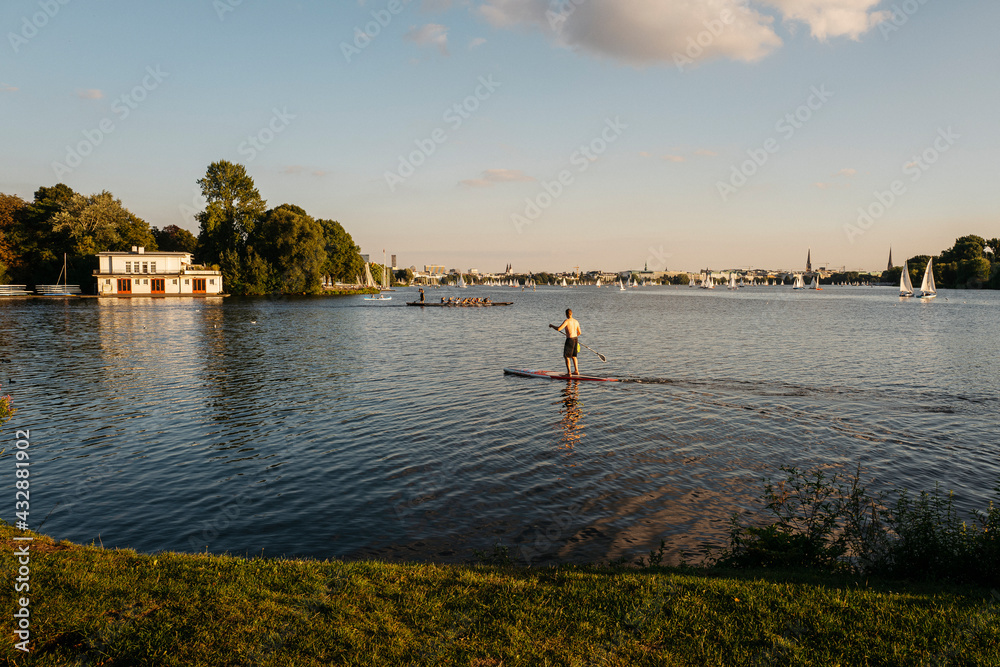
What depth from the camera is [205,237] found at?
115875 millimetres

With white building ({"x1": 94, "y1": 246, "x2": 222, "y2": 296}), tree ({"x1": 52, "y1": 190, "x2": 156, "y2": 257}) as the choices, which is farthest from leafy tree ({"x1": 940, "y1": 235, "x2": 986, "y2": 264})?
tree ({"x1": 52, "y1": 190, "x2": 156, "y2": 257})

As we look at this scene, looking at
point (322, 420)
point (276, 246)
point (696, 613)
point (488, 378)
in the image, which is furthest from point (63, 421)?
point (276, 246)

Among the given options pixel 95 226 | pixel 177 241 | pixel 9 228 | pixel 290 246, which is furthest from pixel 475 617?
pixel 177 241

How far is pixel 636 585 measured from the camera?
7035 mm

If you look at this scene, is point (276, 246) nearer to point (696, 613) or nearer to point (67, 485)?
point (67, 485)

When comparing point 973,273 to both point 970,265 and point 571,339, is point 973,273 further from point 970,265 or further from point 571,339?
point 571,339

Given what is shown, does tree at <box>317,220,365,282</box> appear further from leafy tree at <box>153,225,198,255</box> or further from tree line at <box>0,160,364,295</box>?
leafy tree at <box>153,225,198,255</box>

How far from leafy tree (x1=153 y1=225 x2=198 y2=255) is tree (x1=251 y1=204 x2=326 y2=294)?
28.8 metres

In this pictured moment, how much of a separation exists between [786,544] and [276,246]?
11652cm

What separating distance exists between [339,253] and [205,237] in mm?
30883

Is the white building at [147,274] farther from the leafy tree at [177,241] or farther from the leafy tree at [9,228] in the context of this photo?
the leafy tree at [177,241]

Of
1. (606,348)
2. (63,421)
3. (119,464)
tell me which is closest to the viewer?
(119,464)

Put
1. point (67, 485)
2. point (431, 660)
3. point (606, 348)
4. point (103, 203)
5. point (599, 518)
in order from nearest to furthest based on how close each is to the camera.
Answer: point (431, 660), point (599, 518), point (67, 485), point (606, 348), point (103, 203)

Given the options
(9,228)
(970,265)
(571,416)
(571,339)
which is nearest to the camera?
(571,416)
